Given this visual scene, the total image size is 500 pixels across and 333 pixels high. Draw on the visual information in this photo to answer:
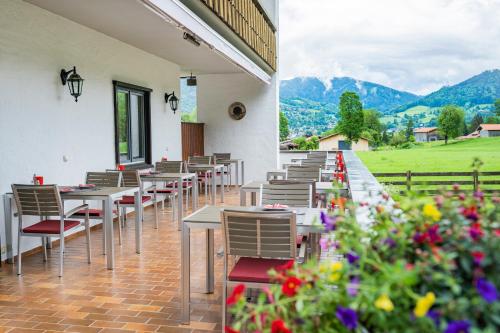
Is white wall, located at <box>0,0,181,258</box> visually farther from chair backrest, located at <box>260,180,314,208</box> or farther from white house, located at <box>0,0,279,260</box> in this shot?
chair backrest, located at <box>260,180,314,208</box>

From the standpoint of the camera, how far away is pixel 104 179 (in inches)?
265

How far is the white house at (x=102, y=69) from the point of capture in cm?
581

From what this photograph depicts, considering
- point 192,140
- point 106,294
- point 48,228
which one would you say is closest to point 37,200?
point 48,228

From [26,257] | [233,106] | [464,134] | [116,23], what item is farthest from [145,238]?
[464,134]

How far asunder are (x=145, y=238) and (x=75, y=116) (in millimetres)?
1999

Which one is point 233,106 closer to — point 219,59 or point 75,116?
point 219,59

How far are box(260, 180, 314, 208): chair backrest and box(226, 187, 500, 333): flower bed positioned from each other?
3.31 meters

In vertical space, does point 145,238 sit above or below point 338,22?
below

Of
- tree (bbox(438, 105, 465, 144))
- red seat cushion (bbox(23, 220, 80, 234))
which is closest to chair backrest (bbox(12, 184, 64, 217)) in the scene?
red seat cushion (bbox(23, 220, 80, 234))

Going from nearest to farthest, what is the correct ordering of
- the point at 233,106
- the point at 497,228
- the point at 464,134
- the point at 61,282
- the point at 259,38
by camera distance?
the point at 497,228
the point at 61,282
the point at 259,38
the point at 233,106
the point at 464,134

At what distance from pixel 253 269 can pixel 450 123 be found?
2160 centimetres

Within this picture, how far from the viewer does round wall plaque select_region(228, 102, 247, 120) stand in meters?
13.6

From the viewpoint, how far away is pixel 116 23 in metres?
7.20

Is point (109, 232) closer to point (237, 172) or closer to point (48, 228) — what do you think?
point (48, 228)
